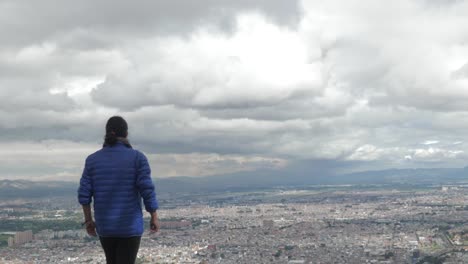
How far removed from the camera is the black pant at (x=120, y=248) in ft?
21.3

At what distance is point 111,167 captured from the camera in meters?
6.39

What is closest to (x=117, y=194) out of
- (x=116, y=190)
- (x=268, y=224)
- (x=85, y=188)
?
(x=116, y=190)

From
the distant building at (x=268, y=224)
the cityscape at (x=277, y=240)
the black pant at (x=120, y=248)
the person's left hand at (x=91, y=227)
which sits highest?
the person's left hand at (x=91, y=227)

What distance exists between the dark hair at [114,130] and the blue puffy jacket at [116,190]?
181 mm

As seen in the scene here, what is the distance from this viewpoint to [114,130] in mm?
6582

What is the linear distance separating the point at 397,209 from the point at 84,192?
110 meters

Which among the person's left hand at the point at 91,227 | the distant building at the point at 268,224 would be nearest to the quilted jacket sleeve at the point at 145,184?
the person's left hand at the point at 91,227

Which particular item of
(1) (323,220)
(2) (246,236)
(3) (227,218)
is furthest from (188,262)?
(3) (227,218)

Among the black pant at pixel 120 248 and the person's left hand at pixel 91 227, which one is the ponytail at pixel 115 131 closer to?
the person's left hand at pixel 91 227

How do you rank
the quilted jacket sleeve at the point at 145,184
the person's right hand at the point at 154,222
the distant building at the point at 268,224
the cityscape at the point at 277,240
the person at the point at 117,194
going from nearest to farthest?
the quilted jacket sleeve at the point at 145,184, the person at the point at 117,194, the person's right hand at the point at 154,222, the cityscape at the point at 277,240, the distant building at the point at 268,224

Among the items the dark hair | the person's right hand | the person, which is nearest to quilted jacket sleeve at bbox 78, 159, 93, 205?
the person

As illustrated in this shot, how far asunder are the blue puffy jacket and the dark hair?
0.18m

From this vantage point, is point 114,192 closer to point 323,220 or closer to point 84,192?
point 84,192

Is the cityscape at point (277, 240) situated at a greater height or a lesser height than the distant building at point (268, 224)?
lesser
